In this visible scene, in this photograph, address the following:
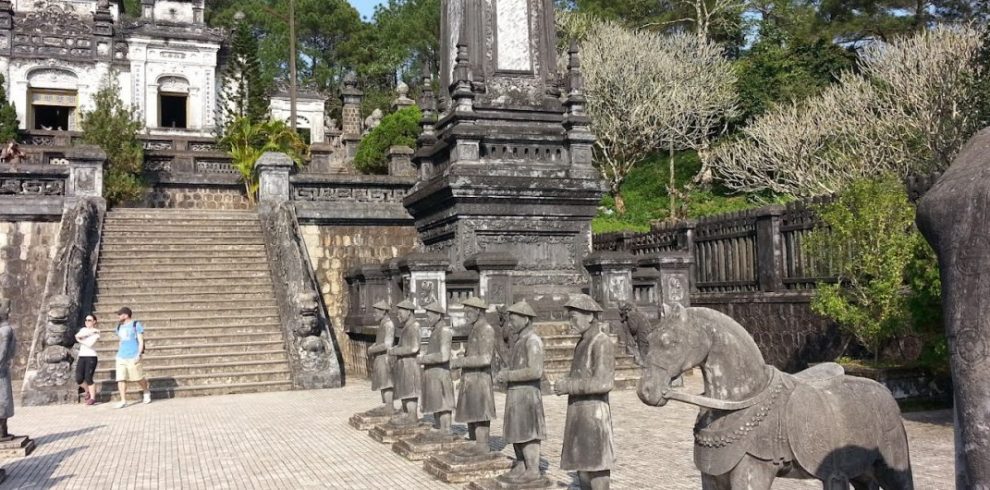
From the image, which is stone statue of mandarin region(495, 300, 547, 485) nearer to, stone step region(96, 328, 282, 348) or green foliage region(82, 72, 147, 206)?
stone step region(96, 328, 282, 348)

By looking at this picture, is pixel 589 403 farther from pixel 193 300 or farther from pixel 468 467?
pixel 193 300

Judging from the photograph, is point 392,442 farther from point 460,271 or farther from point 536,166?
point 536,166

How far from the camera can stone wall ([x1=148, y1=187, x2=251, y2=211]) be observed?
75.4 feet

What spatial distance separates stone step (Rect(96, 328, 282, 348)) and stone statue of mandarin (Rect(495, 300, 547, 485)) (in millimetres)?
9283

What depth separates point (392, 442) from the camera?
8695 mm

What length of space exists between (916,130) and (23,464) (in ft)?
83.4

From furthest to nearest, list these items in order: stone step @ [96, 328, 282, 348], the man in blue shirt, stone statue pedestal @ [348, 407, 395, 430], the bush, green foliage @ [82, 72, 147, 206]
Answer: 1. green foliage @ [82, 72, 147, 206]
2. stone step @ [96, 328, 282, 348]
3. the man in blue shirt
4. the bush
5. stone statue pedestal @ [348, 407, 395, 430]

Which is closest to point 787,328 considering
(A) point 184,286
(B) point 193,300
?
(B) point 193,300

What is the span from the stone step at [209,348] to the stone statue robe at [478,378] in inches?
317

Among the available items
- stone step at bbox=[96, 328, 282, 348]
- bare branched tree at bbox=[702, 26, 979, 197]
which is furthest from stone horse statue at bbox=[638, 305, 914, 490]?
bare branched tree at bbox=[702, 26, 979, 197]

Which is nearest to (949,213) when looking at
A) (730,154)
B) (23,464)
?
(23,464)

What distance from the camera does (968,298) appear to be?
2.35m

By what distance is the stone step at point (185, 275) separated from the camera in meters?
15.9

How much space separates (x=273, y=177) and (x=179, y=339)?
5274 mm
